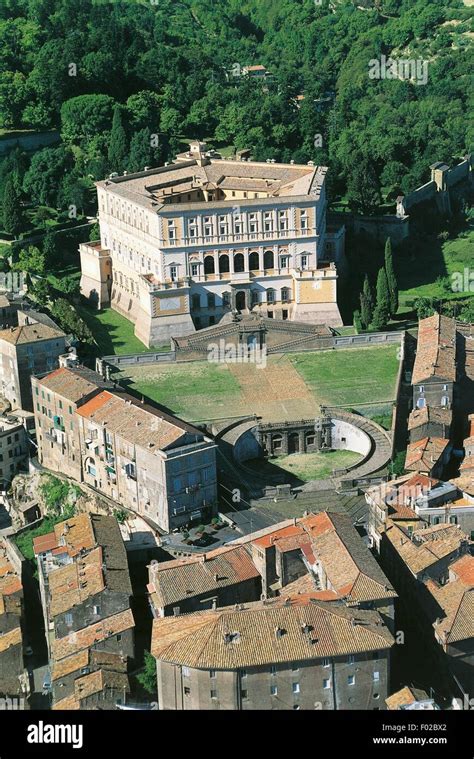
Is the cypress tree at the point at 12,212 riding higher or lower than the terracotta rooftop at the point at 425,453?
higher

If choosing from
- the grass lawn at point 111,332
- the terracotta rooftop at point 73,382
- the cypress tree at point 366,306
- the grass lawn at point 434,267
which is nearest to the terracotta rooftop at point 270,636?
the terracotta rooftop at point 73,382

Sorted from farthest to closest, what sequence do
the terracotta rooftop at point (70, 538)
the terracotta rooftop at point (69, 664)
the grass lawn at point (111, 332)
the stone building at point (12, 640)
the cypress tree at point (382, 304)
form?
the cypress tree at point (382, 304), the grass lawn at point (111, 332), the terracotta rooftop at point (70, 538), the stone building at point (12, 640), the terracotta rooftop at point (69, 664)

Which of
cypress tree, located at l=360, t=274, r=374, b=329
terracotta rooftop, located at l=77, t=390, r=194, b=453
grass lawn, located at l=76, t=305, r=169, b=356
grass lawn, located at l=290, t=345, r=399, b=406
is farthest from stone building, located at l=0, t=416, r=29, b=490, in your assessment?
cypress tree, located at l=360, t=274, r=374, b=329

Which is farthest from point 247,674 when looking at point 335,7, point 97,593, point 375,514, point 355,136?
point 335,7

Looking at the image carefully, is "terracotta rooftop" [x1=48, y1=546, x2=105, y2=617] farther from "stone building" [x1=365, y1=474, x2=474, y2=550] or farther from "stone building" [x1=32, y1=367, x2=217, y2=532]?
"stone building" [x1=365, y1=474, x2=474, y2=550]

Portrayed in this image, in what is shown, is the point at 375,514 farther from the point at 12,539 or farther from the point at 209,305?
the point at 209,305

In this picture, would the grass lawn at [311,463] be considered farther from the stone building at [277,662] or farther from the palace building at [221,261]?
the stone building at [277,662]
